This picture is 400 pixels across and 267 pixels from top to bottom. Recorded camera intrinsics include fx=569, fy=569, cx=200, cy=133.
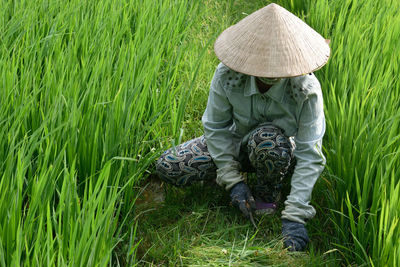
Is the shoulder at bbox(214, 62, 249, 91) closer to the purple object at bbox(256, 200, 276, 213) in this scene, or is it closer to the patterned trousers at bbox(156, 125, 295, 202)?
the patterned trousers at bbox(156, 125, 295, 202)

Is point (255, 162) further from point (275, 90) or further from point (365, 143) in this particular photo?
point (365, 143)

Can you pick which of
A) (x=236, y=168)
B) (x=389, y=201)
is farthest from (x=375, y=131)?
(x=236, y=168)

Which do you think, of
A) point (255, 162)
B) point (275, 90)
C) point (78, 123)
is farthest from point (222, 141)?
point (78, 123)

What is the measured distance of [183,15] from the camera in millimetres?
3189

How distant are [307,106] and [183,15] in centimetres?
144

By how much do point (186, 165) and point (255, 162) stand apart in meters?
0.29

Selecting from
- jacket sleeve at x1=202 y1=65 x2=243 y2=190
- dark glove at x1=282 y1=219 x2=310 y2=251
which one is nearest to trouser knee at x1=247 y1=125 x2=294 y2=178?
jacket sleeve at x1=202 y1=65 x2=243 y2=190

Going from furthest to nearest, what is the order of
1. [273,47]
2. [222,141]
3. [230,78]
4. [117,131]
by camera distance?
[222,141] < [230,78] < [117,131] < [273,47]

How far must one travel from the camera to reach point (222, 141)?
214 centimetres

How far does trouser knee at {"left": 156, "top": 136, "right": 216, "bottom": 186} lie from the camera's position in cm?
221

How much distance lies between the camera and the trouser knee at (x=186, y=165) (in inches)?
87.0

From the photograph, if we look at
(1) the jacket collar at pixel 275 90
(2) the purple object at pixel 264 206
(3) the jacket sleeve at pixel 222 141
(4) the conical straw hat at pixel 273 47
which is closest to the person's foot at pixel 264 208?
(2) the purple object at pixel 264 206

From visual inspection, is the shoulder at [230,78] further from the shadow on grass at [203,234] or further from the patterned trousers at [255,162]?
the shadow on grass at [203,234]

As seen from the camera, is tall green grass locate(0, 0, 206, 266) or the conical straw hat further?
the conical straw hat
